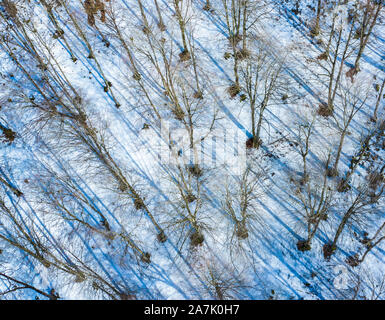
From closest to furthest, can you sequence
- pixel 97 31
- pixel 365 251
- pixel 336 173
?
pixel 365 251
pixel 336 173
pixel 97 31

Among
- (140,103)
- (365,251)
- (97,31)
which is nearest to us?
(365,251)

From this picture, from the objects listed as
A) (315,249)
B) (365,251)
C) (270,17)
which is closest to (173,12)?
(270,17)

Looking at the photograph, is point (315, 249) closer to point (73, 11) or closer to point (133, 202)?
point (133, 202)

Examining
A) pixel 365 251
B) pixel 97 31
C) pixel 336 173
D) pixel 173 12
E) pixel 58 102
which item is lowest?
pixel 365 251

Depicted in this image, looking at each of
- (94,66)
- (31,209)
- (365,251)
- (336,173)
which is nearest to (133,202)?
(31,209)

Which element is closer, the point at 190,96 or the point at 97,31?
the point at 190,96

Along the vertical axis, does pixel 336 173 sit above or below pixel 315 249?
above

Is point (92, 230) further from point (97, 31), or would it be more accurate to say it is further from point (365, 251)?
point (365, 251)

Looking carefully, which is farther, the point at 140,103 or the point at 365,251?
the point at 140,103

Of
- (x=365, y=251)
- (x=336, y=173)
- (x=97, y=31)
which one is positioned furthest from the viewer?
(x=97, y=31)
